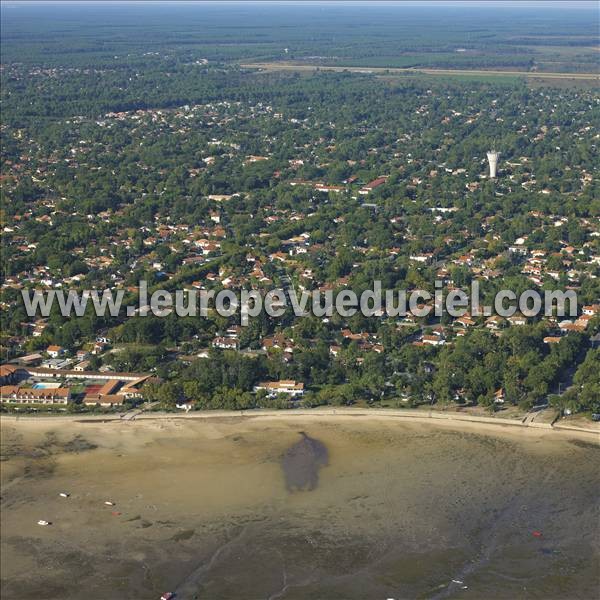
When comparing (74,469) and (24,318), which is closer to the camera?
(74,469)

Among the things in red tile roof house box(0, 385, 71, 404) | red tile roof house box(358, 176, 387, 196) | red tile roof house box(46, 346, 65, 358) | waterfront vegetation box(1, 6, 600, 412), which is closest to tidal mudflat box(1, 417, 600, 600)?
red tile roof house box(0, 385, 71, 404)

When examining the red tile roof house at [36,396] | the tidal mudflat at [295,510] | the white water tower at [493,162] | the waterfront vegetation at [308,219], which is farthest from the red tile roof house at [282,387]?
the white water tower at [493,162]

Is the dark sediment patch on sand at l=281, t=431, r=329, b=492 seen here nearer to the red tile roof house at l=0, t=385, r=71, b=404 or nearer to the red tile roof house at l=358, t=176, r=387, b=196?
the red tile roof house at l=0, t=385, r=71, b=404

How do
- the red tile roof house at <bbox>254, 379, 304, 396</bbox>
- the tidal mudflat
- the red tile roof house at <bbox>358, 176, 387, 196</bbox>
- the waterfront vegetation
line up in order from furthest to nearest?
the red tile roof house at <bbox>358, 176, 387, 196</bbox>
the waterfront vegetation
the red tile roof house at <bbox>254, 379, 304, 396</bbox>
the tidal mudflat

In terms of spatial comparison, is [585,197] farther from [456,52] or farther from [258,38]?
[258,38]

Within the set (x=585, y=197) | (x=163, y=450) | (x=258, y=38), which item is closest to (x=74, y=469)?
(x=163, y=450)

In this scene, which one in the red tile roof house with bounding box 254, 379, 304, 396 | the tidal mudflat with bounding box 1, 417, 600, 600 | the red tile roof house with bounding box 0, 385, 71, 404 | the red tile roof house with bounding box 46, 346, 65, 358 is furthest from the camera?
the red tile roof house with bounding box 46, 346, 65, 358

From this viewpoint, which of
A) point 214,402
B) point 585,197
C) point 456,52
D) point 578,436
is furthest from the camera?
point 456,52

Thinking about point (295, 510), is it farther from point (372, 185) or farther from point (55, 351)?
point (372, 185)
